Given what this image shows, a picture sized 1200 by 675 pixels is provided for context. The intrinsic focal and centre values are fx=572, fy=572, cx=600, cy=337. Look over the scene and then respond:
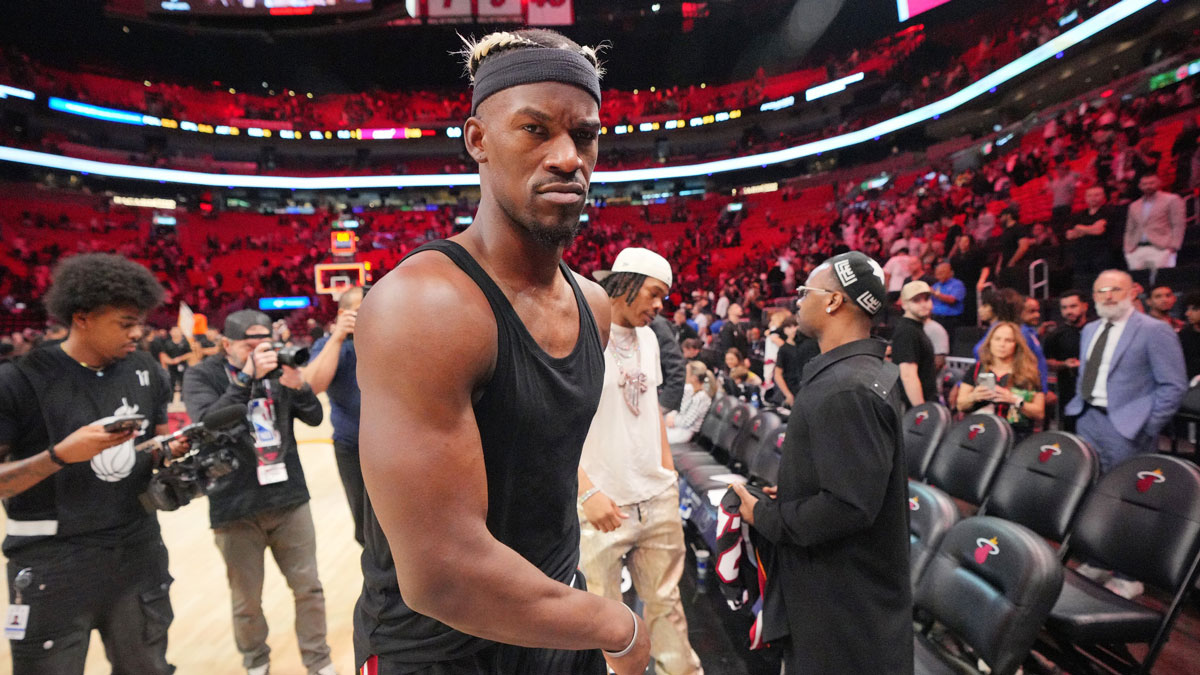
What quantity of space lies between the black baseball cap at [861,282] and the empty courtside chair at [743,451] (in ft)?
6.33

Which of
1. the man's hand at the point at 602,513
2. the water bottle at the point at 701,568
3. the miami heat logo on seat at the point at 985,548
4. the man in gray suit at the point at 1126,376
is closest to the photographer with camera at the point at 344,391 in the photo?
the man's hand at the point at 602,513

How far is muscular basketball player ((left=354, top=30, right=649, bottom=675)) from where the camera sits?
0.89 metres

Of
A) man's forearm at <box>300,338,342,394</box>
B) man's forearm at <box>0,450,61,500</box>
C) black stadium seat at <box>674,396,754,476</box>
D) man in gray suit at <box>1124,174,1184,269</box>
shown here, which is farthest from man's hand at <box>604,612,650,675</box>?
man in gray suit at <box>1124,174,1184,269</box>

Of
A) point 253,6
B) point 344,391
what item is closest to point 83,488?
point 344,391

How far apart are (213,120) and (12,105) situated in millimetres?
6318

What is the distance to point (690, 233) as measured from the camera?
2480cm

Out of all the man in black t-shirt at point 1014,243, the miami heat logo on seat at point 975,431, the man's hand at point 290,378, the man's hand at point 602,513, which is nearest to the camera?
the man's hand at point 602,513

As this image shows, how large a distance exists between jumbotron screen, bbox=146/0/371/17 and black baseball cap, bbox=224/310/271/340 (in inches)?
610

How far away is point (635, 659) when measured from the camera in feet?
3.67

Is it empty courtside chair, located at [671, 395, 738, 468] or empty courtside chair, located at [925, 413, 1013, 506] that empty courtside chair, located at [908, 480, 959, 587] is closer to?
empty courtside chair, located at [925, 413, 1013, 506]

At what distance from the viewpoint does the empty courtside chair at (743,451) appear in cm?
401

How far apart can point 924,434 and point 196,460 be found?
4.15m

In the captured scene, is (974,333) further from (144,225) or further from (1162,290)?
(144,225)

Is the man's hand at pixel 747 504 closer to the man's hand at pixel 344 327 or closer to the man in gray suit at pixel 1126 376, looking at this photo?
the man's hand at pixel 344 327
